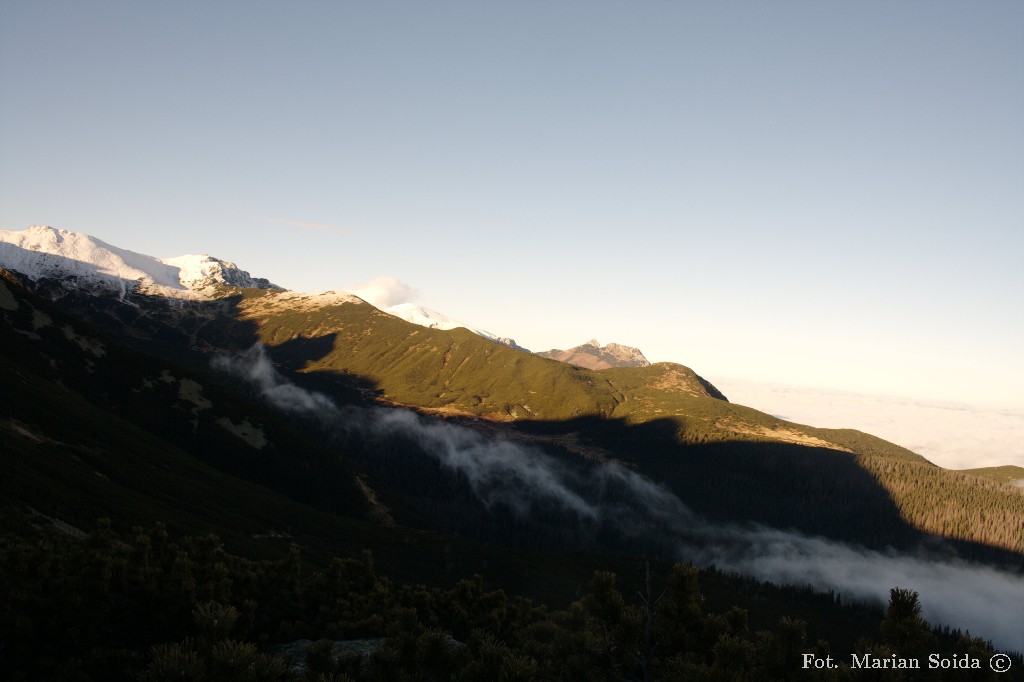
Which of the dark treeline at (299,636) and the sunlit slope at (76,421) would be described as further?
the sunlit slope at (76,421)

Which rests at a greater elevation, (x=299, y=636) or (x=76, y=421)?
(x=299, y=636)

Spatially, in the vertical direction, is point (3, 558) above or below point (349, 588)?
above

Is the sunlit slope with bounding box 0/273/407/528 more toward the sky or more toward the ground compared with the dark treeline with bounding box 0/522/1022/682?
more toward the ground

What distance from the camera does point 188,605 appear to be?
19.5m

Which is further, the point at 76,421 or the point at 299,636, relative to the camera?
the point at 76,421

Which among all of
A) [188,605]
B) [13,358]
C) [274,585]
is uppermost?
[188,605]

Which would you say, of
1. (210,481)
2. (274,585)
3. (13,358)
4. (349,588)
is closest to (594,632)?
(274,585)

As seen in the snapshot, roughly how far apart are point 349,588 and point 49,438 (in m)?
122

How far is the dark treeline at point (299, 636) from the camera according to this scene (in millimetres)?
14391

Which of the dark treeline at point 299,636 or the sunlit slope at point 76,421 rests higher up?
the dark treeline at point 299,636

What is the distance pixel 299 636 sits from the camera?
2642cm

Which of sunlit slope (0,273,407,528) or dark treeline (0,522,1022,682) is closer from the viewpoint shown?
dark treeline (0,522,1022,682)

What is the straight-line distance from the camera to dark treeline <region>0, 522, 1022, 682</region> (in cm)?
1439

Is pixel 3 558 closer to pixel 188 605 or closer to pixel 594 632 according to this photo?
pixel 188 605
